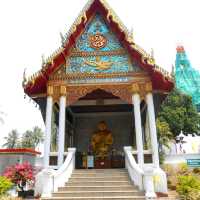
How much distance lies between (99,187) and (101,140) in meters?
4.89

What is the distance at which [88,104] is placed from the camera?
14.4 m

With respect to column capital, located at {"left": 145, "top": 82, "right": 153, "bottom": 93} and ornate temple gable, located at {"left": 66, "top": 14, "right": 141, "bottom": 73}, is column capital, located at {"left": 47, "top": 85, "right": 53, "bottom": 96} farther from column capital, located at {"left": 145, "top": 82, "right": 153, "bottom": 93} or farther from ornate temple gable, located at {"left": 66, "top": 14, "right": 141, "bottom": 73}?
column capital, located at {"left": 145, "top": 82, "right": 153, "bottom": 93}

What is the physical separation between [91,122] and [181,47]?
55708 mm

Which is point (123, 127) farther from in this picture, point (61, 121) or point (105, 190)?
point (105, 190)

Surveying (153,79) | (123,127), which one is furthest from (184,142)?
(153,79)

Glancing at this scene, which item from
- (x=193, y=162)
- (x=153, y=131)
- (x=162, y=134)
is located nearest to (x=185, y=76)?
(x=162, y=134)

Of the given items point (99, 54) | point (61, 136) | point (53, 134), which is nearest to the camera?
point (61, 136)

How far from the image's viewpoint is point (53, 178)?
8.84m

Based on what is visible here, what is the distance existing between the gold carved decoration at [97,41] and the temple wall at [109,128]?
4343 mm

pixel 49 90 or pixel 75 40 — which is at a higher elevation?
pixel 75 40

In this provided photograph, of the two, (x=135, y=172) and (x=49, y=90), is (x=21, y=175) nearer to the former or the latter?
(x=49, y=90)

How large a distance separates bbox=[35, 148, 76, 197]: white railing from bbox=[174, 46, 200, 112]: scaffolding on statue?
1968 inches

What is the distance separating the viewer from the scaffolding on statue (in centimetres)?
5862

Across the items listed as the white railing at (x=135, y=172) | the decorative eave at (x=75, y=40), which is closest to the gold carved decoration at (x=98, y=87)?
the decorative eave at (x=75, y=40)
